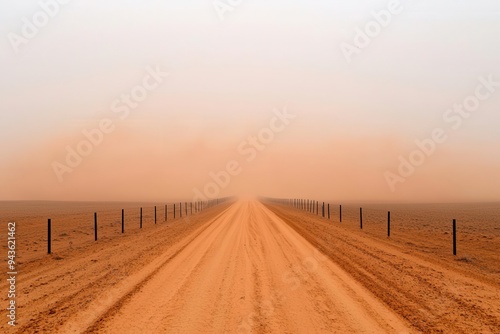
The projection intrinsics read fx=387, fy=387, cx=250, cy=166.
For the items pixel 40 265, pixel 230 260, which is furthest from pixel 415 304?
pixel 40 265

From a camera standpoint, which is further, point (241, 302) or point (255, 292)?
point (255, 292)

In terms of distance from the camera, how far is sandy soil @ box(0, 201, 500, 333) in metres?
7.22

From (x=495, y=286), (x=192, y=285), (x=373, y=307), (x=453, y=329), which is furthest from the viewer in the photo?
(x=495, y=286)

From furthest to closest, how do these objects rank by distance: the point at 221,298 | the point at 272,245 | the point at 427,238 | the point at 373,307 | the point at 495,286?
the point at 427,238
the point at 272,245
the point at 495,286
the point at 221,298
the point at 373,307

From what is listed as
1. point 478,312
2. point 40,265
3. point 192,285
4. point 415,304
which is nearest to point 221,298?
point 192,285

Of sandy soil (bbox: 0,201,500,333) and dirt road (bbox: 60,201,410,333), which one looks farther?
sandy soil (bbox: 0,201,500,333)

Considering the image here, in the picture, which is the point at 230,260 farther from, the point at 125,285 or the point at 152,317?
the point at 152,317

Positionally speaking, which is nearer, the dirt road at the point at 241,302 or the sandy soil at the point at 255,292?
the dirt road at the point at 241,302

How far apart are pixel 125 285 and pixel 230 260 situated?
170 inches

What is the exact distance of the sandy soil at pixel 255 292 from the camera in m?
7.22

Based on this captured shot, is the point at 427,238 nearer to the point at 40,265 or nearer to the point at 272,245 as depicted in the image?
the point at 272,245

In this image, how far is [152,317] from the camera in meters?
7.48

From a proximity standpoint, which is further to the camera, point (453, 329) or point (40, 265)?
point (40, 265)

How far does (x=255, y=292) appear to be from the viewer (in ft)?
30.7
